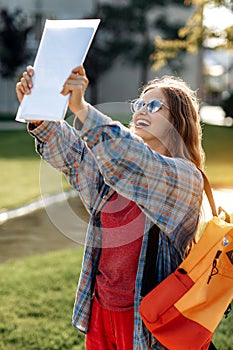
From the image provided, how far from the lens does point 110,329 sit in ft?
8.37

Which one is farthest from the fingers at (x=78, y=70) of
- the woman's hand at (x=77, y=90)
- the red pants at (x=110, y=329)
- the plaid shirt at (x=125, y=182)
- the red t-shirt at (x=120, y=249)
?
the red pants at (x=110, y=329)

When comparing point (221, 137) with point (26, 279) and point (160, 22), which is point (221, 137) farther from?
point (26, 279)

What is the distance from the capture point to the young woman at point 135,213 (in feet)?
7.32

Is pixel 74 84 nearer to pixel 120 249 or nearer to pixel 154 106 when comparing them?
pixel 154 106

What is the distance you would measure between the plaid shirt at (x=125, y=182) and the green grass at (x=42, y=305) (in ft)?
5.91

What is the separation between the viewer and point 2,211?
866 centimetres

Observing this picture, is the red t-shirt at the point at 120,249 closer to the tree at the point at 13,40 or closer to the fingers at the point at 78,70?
the fingers at the point at 78,70

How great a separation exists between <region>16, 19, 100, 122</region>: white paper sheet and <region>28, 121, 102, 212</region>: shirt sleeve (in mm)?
430

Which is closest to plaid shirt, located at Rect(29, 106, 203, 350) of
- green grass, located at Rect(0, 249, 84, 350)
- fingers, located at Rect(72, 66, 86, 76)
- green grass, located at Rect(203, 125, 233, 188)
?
fingers, located at Rect(72, 66, 86, 76)

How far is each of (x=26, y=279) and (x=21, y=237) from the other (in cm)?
181

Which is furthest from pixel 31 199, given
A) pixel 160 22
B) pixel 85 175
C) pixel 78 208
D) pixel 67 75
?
pixel 160 22

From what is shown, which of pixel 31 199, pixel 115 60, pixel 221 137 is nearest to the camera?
pixel 31 199

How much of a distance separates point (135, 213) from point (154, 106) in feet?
1.22

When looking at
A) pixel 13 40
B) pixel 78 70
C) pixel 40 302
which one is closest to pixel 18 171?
pixel 40 302
